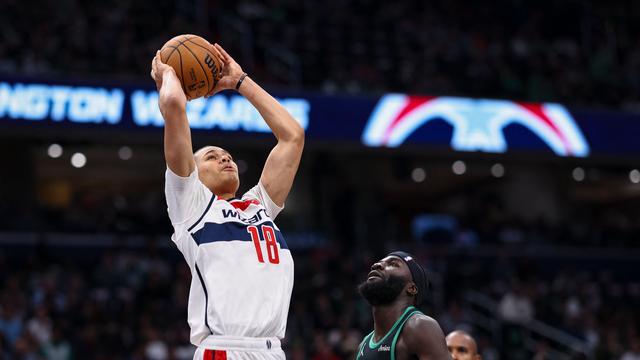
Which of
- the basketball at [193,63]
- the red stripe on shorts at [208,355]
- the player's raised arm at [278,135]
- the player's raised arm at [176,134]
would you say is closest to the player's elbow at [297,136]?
the player's raised arm at [278,135]

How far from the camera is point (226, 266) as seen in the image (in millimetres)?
4340

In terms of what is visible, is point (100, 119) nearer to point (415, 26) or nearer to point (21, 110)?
point (21, 110)

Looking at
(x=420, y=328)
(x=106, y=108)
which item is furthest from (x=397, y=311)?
(x=106, y=108)

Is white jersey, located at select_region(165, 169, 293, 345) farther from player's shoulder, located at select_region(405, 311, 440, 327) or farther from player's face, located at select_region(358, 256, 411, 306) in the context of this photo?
player's shoulder, located at select_region(405, 311, 440, 327)

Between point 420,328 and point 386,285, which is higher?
point 386,285

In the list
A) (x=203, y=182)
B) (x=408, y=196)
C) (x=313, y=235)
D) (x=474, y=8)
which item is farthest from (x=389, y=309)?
(x=408, y=196)

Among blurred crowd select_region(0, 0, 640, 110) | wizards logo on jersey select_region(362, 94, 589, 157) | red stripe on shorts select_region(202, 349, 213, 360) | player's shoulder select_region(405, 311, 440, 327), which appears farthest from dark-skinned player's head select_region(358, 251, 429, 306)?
wizards logo on jersey select_region(362, 94, 589, 157)

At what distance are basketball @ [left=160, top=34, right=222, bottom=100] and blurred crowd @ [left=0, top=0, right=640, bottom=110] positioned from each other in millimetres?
11486

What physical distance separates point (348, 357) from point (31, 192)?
970 centimetres

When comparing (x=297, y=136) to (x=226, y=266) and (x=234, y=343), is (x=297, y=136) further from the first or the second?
(x=234, y=343)

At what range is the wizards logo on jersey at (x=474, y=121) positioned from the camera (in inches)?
→ 677

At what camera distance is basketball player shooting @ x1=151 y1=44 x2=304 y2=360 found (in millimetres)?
4289

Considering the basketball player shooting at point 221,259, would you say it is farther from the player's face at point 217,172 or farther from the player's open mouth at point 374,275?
the player's open mouth at point 374,275

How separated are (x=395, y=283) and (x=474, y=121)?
1333 centimetres
